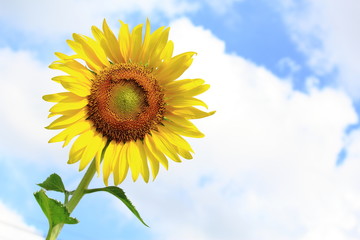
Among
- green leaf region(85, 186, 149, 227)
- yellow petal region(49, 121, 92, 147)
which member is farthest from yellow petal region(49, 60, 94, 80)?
green leaf region(85, 186, 149, 227)

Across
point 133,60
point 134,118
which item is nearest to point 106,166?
point 134,118

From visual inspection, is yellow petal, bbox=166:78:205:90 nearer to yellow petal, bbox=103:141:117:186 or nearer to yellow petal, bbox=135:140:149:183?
yellow petal, bbox=135:140:149:183

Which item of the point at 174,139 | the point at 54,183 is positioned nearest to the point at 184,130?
the point at 174,139

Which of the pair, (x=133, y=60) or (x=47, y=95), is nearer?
(x=47, y=95)

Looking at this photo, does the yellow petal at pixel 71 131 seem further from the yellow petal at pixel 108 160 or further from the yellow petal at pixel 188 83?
the yellow petal at pixel 188 83

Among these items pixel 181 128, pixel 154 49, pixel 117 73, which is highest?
pixel 154 49

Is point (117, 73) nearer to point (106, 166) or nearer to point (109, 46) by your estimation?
point (109, 46)

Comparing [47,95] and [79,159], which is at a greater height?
[47,95]
